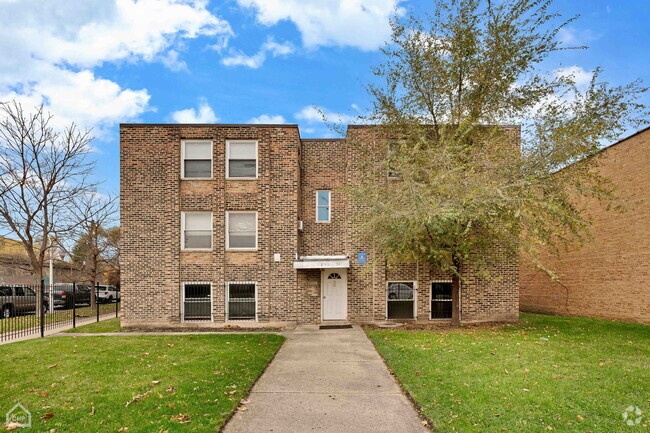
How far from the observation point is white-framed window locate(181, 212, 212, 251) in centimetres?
1423

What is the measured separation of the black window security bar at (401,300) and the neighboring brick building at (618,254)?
429 centimetres

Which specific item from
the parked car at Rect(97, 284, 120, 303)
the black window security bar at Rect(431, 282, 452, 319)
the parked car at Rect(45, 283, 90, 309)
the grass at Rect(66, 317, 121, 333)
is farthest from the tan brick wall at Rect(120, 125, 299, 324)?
the parked car at Rect(97, 284, 120, 303)

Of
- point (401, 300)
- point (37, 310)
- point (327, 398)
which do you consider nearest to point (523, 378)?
point (327, 398)

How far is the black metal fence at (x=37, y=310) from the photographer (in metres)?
12.5

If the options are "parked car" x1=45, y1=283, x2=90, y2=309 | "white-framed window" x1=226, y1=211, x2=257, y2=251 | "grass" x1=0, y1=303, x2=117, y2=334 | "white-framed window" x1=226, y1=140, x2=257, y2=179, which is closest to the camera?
"grass" x1=0, y1=303, x2=117, y2=334

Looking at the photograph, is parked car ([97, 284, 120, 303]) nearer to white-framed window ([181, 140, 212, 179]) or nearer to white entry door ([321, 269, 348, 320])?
white-framed window ([181, 140, 212, 179])

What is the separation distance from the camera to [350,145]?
1385 centimetres

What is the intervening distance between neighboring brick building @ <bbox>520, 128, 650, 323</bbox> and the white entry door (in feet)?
21.8

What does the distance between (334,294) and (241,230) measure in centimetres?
438

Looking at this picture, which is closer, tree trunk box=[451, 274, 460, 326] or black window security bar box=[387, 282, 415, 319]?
tree trunk box=[451, 274, 460, 326]

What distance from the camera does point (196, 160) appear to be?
47.0ft

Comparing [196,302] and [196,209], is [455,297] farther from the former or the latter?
[196,209]

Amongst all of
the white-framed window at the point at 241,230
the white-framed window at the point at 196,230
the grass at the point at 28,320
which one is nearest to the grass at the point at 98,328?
the grass at the point at 28,320

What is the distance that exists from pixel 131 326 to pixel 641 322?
18.5m
